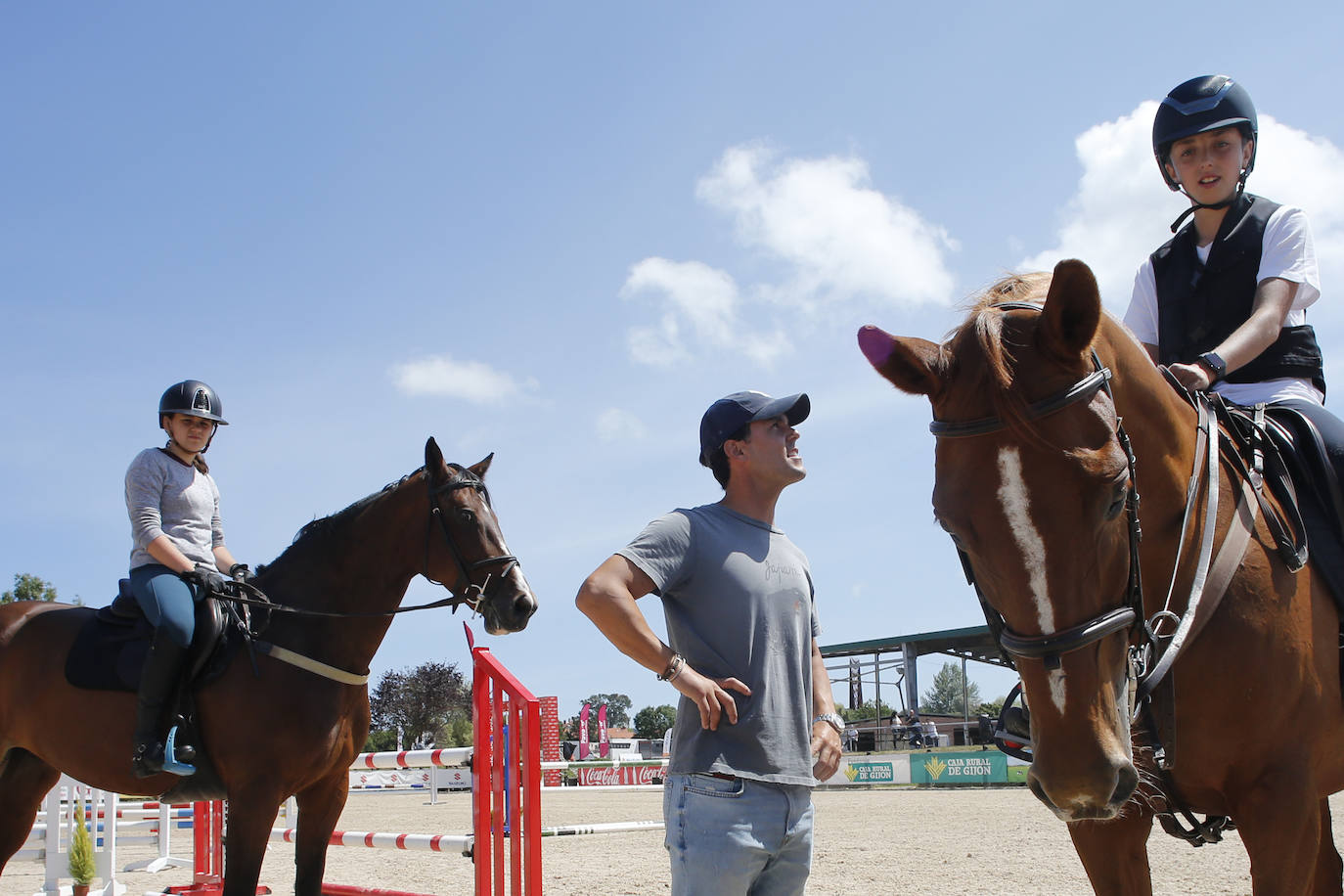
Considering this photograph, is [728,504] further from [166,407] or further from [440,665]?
[440,665]

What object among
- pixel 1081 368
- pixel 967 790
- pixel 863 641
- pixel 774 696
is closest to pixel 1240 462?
pixel 1081 368

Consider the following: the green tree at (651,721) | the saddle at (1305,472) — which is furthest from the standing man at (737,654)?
the green tree at (651,721)

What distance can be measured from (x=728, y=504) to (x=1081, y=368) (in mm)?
1392

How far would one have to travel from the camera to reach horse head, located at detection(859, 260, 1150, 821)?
210 cm

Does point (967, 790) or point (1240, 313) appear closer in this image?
Result: point (1240, 313)

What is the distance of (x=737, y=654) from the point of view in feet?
10.1

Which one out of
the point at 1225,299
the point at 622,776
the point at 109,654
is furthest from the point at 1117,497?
the point at 622,776

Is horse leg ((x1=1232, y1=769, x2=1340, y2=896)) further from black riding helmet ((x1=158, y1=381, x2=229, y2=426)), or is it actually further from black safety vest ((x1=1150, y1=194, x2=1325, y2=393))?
black riding helmet ((x1=158, y1=381, x2=229, y2=426))

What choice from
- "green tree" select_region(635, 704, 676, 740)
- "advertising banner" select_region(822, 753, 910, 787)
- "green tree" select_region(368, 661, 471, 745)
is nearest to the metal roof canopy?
"advertising banner" select_region(822, 753, 910, 787)

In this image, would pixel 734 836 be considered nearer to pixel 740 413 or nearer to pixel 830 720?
pixel 830 720

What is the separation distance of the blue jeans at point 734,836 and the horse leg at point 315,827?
11.8 ft

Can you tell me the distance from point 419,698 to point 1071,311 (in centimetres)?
5436

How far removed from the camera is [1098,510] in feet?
7.27

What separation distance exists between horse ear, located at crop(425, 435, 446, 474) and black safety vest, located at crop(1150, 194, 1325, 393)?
4.26 meters
